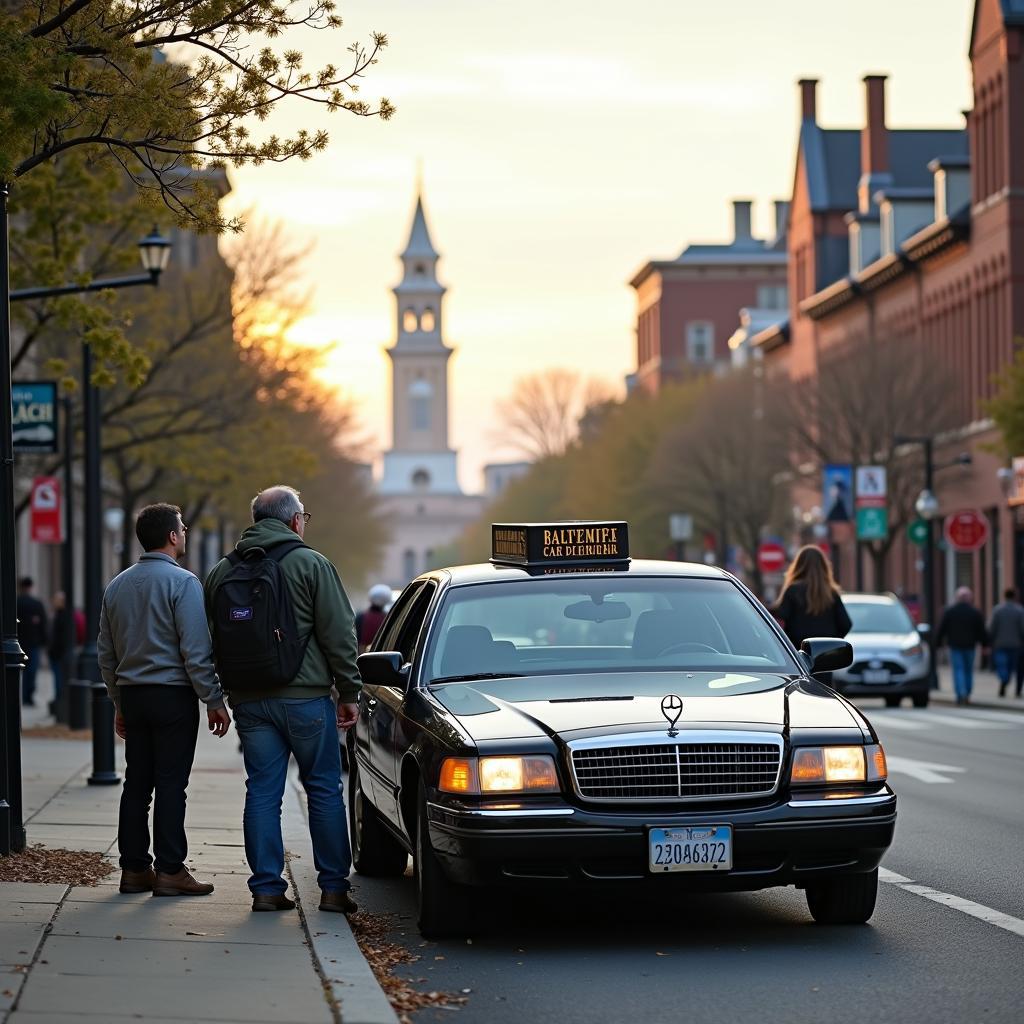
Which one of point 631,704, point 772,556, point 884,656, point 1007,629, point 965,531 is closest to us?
point 631,704

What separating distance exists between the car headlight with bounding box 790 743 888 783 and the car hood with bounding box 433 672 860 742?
119 millimetres

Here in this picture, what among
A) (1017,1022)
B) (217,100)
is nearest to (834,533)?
(217,100)

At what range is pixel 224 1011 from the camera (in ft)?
24.3

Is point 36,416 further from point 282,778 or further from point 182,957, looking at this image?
point 182,957

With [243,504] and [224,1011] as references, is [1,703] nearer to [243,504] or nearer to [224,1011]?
[224,1011]

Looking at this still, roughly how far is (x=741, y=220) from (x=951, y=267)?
2613 inches

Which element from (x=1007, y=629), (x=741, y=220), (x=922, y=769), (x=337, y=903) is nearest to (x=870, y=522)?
(x=1007, y=629)

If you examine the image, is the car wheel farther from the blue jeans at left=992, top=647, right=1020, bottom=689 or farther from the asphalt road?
the blue jeans at left=992, top=647, right=1020, bottom=689

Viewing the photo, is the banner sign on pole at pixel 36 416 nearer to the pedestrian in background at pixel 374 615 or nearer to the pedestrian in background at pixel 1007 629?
the pedestrian in background at pixel 374 615

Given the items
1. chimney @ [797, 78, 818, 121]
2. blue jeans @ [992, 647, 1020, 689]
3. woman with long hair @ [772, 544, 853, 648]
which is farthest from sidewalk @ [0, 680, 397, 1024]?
chimney @ [797, 78, 818, 121]

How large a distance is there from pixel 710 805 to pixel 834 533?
44251mm

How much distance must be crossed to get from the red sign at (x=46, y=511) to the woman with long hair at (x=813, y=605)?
1539 cm

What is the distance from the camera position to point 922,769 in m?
19.8

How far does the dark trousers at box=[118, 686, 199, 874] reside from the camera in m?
10.3
